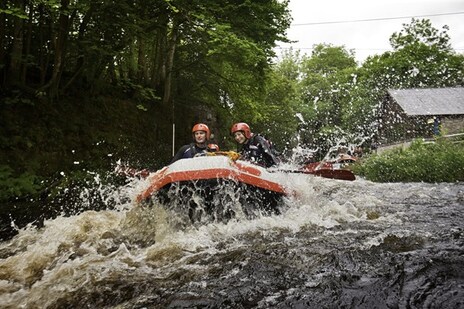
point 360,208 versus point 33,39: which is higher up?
point 33,39

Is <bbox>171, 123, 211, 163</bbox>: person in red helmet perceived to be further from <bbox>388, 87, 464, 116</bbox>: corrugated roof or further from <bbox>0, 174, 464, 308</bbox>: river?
<bbox>388, 87, 464, 116</bbox>: corrugated roof

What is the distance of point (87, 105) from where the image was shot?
11188mm

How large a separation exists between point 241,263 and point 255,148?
156 inches

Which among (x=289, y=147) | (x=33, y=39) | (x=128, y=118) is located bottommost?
(x=289, y=147)

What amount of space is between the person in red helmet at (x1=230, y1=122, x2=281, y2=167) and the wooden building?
2379 centimetres

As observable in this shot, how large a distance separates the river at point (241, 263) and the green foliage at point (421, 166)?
9452 millimetres

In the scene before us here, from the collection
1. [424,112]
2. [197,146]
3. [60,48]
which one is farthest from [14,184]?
[424,112]

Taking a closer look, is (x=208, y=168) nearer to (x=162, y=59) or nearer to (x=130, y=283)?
(x=130, y=283)

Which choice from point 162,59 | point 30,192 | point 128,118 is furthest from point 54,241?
point 162,59

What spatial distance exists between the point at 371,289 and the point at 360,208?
Answer: 4.80 m

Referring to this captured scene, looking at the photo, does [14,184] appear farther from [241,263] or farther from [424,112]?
[424,112]

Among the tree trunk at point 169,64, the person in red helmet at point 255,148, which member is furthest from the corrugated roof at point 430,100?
the person in red helmet at point 255,148

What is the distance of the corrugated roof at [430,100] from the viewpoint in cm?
2812

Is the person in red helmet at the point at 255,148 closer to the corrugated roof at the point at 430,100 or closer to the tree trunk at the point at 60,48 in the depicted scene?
the tree trunk at the point at 60,48
